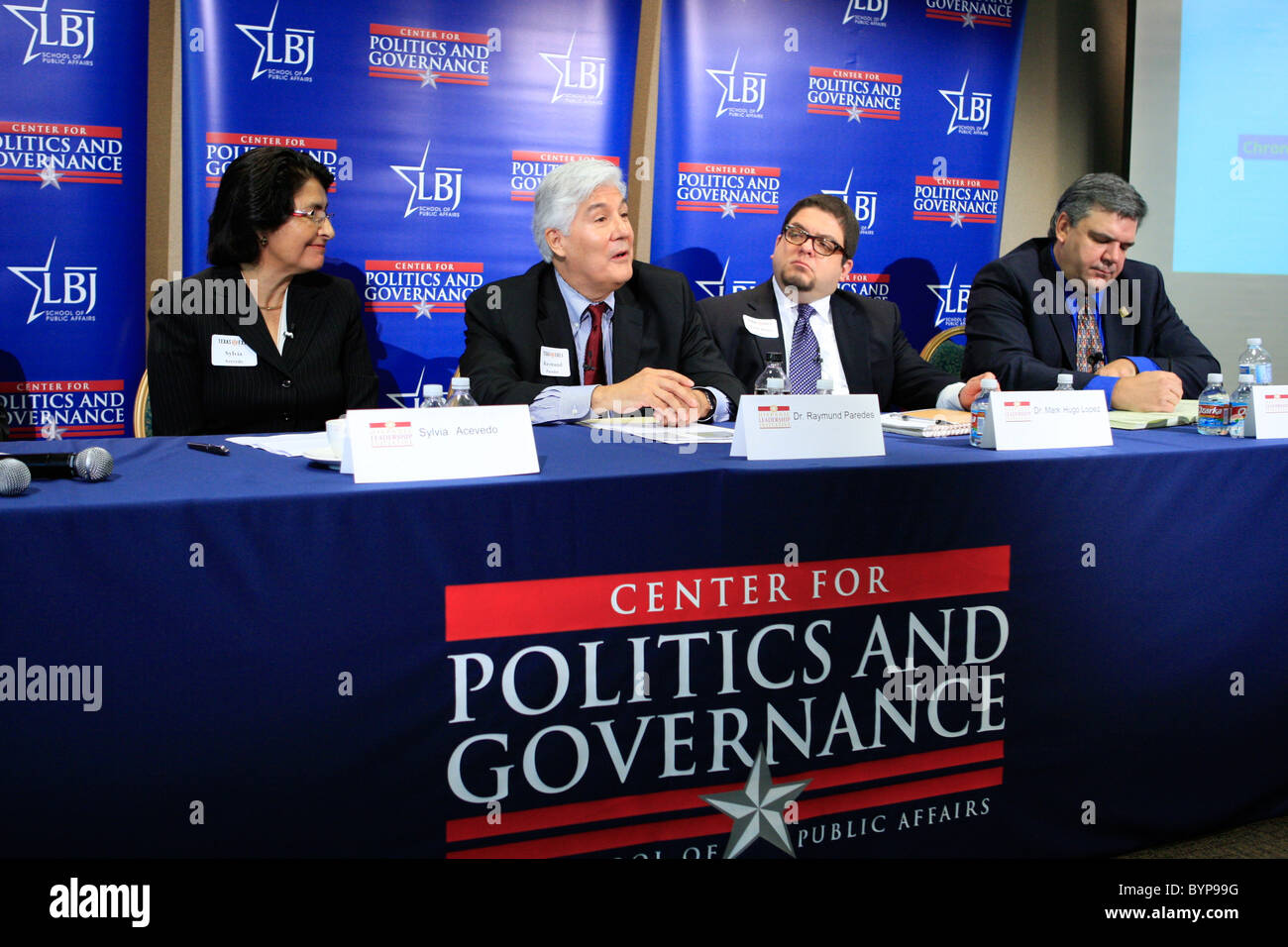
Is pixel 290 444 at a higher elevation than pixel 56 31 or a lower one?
lower

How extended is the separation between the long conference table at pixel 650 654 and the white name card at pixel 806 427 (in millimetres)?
53

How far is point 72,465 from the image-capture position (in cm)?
129

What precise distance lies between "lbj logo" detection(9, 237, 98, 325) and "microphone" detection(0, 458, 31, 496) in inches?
93.8

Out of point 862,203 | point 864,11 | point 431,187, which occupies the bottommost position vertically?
point 431,187

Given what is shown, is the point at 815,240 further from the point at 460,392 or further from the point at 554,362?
the point at 460,392

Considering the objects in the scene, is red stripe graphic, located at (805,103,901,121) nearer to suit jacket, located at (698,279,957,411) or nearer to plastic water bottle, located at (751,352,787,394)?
suit jacket, located at (698,279,957,411)

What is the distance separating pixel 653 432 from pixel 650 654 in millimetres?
572

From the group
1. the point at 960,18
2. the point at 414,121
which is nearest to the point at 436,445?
the point at 414,121

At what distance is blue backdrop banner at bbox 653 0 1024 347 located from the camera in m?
3.84

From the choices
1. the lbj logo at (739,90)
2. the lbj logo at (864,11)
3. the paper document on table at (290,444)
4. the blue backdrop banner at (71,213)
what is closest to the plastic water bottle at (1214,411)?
the paper document on table at (290,444)

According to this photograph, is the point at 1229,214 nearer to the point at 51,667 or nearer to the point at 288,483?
the point at 288,483

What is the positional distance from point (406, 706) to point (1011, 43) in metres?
4.26

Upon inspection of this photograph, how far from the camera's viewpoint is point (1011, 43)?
4266 millimetres

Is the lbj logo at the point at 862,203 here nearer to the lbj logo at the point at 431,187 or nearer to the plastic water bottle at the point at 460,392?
the lbj logo at the point at 431,187
